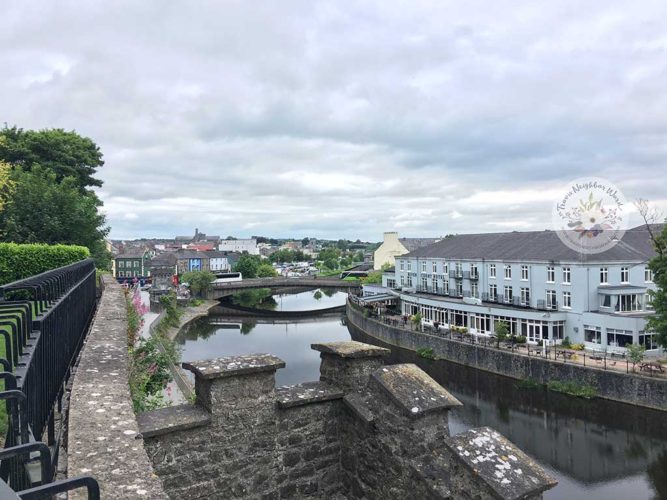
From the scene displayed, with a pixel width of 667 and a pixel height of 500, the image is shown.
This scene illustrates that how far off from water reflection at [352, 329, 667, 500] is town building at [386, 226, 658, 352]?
6789mm

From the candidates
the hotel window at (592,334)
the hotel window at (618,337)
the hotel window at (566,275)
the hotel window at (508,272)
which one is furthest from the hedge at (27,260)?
the hotel window at (508,272)

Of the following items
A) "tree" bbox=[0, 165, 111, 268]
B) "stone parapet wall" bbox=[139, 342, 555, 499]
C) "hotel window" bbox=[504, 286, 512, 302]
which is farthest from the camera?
"hotel window" bbox=[504, 286, 512, 302]

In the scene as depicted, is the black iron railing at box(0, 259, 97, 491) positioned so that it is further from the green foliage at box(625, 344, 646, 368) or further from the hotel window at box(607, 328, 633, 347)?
the hotel window at box(607, 328, 633, 347)

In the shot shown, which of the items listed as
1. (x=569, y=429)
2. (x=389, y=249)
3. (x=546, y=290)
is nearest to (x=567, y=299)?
(x=546, y=290)

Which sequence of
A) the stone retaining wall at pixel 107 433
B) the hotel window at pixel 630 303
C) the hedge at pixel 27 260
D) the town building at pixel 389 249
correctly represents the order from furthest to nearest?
the town building at pixel 389 249
the hotel window at pixel 630 303
the hedge at pixel 27 260
the stone retaining wall at pixel 107 433

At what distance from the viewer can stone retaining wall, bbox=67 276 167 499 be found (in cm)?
292

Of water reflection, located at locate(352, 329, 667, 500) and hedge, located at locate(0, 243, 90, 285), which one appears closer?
hedge, located at locate(0, 243, 90, 285)

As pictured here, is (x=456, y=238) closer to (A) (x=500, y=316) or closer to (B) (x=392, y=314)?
(B) (x=392, y=314)

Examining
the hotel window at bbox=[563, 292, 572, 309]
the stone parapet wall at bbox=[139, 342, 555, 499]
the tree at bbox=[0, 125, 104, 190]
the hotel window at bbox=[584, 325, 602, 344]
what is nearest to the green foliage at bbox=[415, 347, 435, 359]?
the hotel window at bbox=[563, 292, 572, 309]

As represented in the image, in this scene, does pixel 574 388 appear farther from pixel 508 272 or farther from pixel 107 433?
pixel 107 433

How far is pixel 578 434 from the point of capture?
2111 centimetres

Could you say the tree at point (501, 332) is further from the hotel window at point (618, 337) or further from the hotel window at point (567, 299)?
the hotel window at point (618, 337)

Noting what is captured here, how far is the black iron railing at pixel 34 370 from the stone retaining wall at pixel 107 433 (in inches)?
8.3

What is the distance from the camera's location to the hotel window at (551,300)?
34369mm
